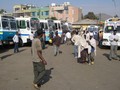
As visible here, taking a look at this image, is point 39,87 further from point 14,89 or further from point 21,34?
point 21,34

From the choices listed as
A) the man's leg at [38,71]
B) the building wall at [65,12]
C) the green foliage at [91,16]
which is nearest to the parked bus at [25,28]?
the man's leg at [38,71]

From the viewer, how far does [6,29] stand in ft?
69.5

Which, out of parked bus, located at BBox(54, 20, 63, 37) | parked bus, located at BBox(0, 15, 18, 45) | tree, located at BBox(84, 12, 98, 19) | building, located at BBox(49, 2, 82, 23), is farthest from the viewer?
tree, located at BBox(84, 12, 98, 19)

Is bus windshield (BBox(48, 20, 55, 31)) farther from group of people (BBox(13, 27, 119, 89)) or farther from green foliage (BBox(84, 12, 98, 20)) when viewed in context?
green foliage (BBox(84, 12, 98, 20))

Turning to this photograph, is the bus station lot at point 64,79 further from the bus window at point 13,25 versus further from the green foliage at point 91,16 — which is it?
the green foliage at point 91,16

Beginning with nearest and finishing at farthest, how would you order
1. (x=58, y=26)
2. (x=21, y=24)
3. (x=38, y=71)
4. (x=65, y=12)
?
(x=38, y=71)
(x=21, y=24)
(x=58, y=26)
(x=65, y=12)

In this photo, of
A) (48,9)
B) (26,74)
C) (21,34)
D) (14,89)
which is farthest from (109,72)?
(48,9)

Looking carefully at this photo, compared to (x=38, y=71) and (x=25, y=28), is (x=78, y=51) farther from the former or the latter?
(x=25, y=28)

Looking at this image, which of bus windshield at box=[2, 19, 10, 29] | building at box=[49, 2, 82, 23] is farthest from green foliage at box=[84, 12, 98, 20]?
Result: bus windshield at box=[2, 19, 10, 29]

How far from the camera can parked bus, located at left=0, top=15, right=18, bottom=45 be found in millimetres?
20547

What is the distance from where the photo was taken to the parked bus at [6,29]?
67.4ft

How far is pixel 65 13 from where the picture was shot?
9950 cm

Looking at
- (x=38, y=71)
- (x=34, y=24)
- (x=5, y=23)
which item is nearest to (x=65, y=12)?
(x=34, y=24)

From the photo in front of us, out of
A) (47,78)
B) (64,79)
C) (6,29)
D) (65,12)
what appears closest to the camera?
(64,79)
